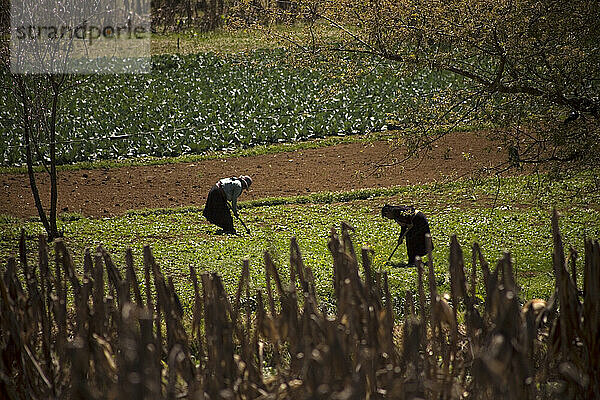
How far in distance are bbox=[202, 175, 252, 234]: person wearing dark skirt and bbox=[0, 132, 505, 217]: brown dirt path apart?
2902 mm

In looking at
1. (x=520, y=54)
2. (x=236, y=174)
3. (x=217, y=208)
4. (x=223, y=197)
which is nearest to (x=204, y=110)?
(x=236, y=174)

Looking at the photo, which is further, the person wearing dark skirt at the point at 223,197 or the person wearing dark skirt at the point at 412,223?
the person wearing dark skirt at the point at 223,197

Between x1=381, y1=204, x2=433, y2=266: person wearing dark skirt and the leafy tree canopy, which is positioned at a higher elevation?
the leafy tree canopy

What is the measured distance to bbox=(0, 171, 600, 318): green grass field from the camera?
873cm

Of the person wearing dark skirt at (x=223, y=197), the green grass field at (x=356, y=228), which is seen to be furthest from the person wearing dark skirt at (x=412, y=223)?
the person wearing dark skirt at (x=223, y=197)

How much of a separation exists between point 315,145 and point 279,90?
220 inches

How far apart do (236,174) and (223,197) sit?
459 cm

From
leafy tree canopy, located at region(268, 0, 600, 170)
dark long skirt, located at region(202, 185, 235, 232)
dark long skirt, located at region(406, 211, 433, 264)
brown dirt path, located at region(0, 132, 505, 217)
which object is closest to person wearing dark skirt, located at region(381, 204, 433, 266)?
dark long skirt, located at region(406, 211, 433, 264)

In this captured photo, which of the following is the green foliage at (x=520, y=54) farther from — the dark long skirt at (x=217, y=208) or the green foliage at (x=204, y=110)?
the green foliage at (x=204, y=110)

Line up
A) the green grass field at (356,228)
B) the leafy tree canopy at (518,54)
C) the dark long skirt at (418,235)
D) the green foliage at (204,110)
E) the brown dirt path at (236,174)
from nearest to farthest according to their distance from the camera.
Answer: the leafy tree canopy at (518,54) → the dark long skirt at (418,235) → the green grass field at (356,228) → the brown dirt path at (236,174) → the green foliage at (204,110)

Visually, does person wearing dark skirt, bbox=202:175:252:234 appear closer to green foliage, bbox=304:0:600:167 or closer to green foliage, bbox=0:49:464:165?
green foliage, bbox=304:0:600:167

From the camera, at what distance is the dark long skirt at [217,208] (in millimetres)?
10062

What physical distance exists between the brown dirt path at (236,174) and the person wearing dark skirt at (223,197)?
9.52 ft

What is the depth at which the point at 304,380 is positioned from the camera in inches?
80.5
